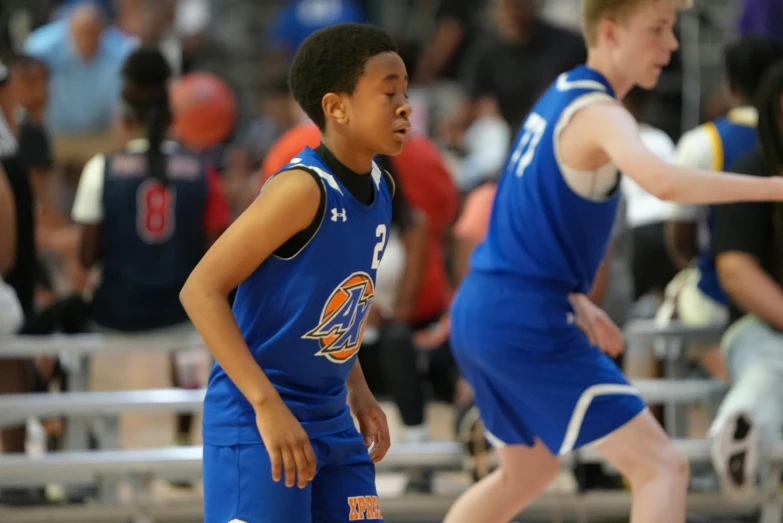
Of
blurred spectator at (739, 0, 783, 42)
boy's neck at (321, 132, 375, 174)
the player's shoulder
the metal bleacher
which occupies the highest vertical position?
blurred spectator at (739, 0, 783, 42)

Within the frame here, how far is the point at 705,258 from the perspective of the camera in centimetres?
471

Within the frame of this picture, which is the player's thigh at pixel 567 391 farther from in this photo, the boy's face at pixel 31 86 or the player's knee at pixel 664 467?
the boy's face at pixel 31 86

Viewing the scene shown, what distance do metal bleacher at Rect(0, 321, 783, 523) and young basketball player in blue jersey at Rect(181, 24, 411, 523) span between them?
63.2 inches

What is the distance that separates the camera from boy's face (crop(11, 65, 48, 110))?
5.63m

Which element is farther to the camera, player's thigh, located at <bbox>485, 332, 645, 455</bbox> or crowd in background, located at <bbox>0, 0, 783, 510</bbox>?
crowd in background, located at <bbox>0, 0, 783, 510</bbox>

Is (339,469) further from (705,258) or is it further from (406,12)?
(406,12)

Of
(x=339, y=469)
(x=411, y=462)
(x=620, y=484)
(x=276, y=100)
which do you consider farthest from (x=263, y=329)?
(x=276, y=100)

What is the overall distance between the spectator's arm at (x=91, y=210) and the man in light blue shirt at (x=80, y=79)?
2.50 m

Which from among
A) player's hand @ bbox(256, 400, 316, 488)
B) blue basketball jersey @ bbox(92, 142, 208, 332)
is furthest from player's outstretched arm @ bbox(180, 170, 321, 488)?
blue basketball jersey @ bbox(92, 142, 208, 332)

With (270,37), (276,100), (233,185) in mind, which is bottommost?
(233,185)

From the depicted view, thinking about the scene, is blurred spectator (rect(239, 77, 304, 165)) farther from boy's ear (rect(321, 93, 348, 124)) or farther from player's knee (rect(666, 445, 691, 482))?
boy's ear (rect(321, 93, 348, 124))

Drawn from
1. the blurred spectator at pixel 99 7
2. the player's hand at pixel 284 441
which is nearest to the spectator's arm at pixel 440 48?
the blurred spectator at pixel 99 7

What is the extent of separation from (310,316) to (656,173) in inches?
35.5

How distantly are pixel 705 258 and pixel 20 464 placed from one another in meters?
2.49
